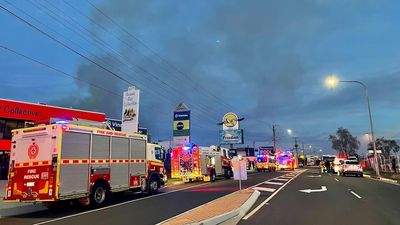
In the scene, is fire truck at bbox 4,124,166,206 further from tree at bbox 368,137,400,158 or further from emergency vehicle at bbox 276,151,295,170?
tree at bbox 368,137,400,158

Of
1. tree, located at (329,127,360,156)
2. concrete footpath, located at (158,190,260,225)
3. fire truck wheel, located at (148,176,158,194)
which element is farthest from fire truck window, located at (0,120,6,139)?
tree, located at (329,127,360,156)

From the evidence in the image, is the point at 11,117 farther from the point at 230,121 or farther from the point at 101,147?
the point at 230,121

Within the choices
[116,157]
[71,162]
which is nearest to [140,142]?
[116,157]

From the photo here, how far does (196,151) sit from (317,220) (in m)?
22.8

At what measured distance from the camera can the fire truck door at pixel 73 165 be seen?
582 inches

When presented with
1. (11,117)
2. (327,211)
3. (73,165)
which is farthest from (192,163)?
(327,211)

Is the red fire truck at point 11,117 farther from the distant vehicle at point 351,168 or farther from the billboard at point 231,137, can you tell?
the distant vehicle at point 351,168

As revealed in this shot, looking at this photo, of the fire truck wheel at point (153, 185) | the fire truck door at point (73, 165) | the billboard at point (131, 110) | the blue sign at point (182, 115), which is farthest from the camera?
the blue sign at point (182, 115)

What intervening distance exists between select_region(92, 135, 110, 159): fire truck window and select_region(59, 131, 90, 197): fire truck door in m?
0.44

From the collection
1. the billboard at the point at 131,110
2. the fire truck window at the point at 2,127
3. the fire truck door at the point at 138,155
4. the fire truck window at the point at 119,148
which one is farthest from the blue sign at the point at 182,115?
the fire truck window at the point at 119,148

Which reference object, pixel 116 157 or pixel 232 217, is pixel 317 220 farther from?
pixel 116 157

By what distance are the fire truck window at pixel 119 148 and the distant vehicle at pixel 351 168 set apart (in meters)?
31.2

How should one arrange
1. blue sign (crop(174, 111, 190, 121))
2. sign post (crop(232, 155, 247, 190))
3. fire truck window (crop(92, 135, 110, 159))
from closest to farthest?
fire truck window (crop(92, 135, 110, 159)) → sign post (crop(232, 155, 247, 190)) → blue sign (crop(174, 111, 190, 121))

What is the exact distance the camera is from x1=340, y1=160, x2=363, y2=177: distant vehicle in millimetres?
42469
